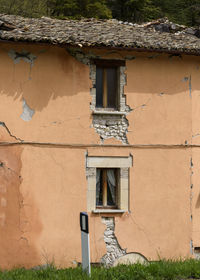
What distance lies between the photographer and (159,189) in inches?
436

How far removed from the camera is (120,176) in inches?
427

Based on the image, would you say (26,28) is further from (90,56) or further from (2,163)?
(2,163)

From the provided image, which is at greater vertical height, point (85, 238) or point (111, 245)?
point (85, 238)

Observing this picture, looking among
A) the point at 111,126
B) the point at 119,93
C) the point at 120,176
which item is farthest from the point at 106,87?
the point at 120,176

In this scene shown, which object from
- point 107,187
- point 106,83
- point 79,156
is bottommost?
point 107,187

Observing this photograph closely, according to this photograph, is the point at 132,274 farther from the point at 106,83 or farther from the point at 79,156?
the point at 106,83

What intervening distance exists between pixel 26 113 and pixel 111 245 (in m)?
4.11

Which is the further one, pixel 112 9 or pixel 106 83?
pixel 112 9

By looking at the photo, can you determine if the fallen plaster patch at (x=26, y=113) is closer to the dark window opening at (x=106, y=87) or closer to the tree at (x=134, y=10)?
A: the dark window opening at (x=106, y=87)

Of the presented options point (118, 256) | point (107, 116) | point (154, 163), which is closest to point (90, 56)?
point (107, 116)

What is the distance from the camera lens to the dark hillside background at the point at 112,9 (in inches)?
1088

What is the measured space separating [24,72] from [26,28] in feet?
4.25

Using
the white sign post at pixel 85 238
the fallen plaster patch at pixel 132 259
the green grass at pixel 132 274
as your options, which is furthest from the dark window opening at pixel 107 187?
the white sign post at pixel 85 238

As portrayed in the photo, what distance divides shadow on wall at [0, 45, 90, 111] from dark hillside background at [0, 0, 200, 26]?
56.9 feet
